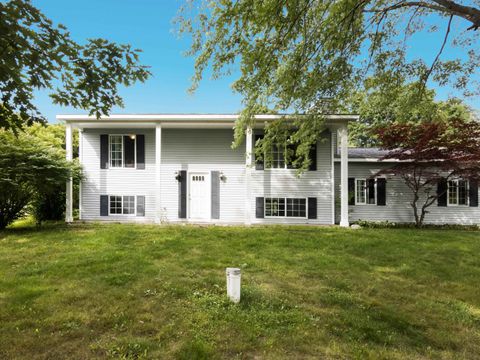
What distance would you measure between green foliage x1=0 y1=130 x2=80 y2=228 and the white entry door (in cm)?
455

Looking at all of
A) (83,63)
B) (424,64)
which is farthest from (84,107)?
(424,64)

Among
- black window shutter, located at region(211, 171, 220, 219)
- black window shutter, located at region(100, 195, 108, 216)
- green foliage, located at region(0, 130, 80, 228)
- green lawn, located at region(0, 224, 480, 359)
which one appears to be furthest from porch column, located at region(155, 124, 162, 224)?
green lawn, located at region(0, 224, 480, 359)

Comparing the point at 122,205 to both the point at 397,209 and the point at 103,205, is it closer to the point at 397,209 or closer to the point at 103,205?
the point at 103,205

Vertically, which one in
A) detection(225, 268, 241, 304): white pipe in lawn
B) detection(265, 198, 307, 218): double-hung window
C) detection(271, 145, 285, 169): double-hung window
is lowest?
detection(225, 268, 241, 304): white pipe in lawn

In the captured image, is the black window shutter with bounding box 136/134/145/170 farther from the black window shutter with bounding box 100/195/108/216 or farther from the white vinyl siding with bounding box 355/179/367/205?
the white vinyl siding with bounding box 355/179/367/205

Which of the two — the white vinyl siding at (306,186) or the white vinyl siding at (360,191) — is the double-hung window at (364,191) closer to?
the white vinyl siding at (360,191)

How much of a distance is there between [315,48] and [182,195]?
839 cm

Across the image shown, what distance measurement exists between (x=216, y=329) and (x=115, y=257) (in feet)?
11.8

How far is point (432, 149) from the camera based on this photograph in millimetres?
10336

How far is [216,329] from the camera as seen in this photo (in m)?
3.24

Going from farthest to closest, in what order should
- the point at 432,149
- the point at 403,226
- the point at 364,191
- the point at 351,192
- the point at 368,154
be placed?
the point at 368,154, the point at 364,191, the point at 351,192, the point at 403,226, the point at 432,149

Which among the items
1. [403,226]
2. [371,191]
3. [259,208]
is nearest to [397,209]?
[403,226]

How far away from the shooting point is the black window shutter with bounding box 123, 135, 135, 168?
39.4 ft

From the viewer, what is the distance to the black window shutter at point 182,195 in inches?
467
